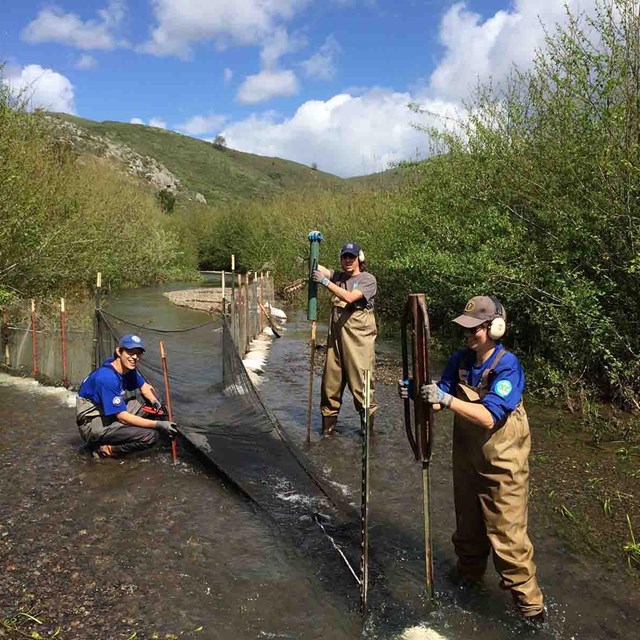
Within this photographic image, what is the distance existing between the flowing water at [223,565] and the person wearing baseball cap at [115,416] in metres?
0.24

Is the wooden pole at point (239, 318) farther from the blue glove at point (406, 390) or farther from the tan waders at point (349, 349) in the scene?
the blue glove at point (406, 390)

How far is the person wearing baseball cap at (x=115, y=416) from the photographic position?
247 inches

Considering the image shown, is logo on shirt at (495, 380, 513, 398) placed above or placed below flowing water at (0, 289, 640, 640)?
above

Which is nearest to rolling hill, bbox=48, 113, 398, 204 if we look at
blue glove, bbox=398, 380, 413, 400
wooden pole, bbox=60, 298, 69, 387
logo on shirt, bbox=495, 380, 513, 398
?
wooden pole, bbox=60, 298, 69, 387

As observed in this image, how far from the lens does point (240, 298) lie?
13406 millimetres

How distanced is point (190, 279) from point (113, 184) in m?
14.5

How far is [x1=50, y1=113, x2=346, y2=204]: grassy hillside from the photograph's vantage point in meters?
118

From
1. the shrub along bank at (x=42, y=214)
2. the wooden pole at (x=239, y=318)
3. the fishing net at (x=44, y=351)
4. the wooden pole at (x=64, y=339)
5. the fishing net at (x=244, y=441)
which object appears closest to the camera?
the fishing net at (x=244, y=441)

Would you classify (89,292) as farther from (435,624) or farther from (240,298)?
(435,624)

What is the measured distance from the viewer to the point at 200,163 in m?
132

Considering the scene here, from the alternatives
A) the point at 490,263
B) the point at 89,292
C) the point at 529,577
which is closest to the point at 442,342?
the point at 490,263

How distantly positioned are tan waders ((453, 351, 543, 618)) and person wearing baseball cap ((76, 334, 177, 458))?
12.4ft

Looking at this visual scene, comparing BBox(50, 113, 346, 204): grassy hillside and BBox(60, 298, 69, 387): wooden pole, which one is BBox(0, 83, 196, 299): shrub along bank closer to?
BBox(60, 298, 69, 387): wooden pole

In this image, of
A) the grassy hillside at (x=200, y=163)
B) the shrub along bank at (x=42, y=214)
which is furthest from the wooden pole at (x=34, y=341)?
the grassy hillside at (x=200, y=163)
